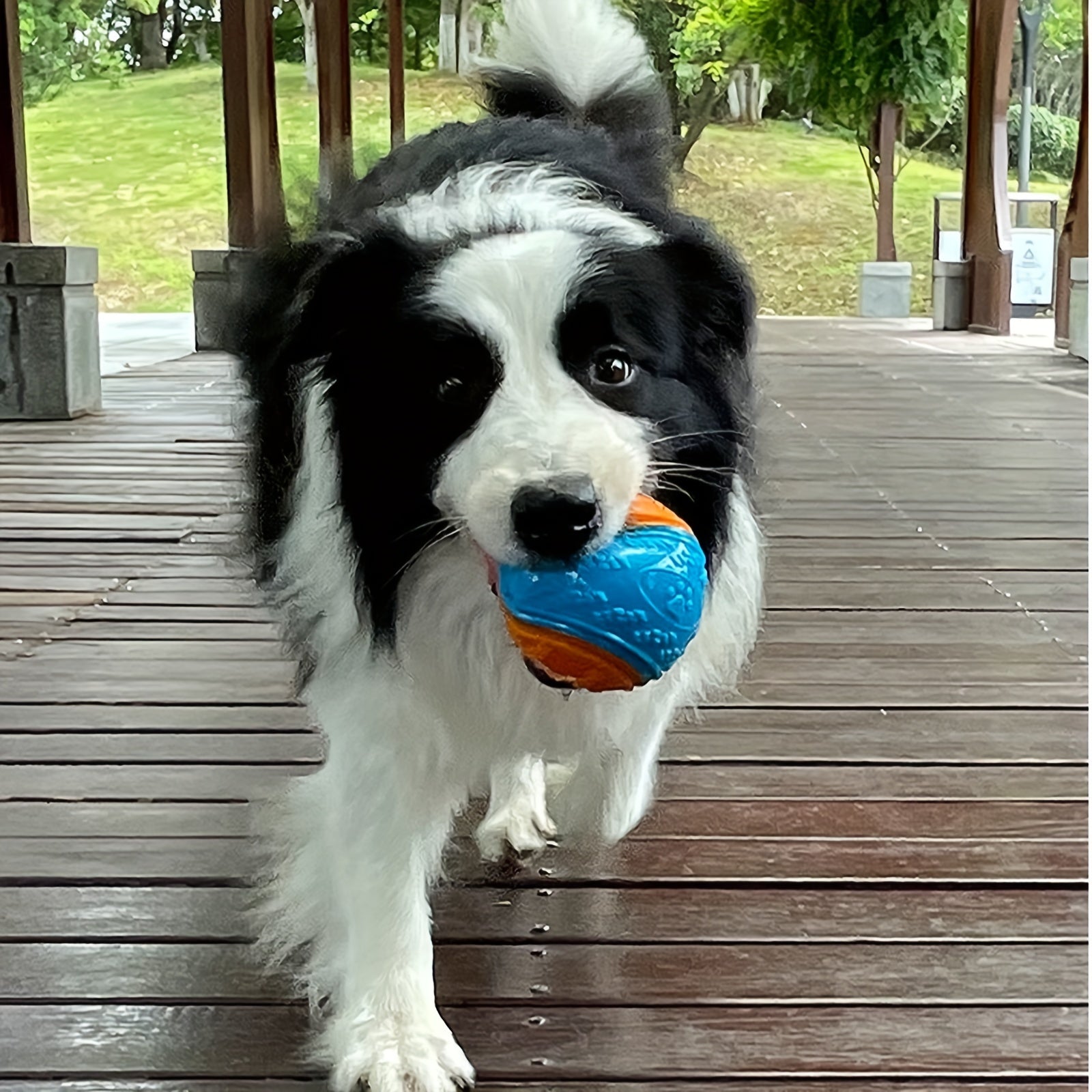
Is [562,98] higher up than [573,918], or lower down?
higher up

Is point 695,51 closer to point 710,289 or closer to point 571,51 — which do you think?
point 571,51

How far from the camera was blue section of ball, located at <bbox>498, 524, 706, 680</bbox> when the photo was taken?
1.39 meters

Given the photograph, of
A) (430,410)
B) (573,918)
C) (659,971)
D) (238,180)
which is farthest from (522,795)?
(238,180)

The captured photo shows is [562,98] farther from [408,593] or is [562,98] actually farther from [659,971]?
[659,971]

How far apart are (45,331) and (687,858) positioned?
478cm

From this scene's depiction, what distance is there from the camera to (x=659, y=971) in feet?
5.78

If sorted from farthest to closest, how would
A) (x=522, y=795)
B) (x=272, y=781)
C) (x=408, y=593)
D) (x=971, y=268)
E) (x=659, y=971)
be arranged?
(x=971, y=268) → (x=272, y=781) → (x=522, y=795) → (x=659, y=971) → (x=408, y=593)

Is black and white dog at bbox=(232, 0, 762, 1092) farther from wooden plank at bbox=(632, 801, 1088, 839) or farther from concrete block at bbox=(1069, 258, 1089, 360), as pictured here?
concrete block at bbox=(1069, 258, 1089, 360)

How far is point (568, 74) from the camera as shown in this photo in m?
Answer: 2.36

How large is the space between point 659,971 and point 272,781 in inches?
32.2

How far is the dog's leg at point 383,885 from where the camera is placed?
5.20ft

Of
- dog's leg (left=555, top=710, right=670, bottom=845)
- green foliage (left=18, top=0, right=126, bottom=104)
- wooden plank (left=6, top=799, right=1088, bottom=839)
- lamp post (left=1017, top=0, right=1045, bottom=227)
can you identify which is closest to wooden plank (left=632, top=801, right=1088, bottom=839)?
wooden plank (left=6, top=799, right=1088, bottom=839)

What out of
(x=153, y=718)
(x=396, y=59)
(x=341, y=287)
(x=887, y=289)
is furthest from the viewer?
(x=887, y=289)

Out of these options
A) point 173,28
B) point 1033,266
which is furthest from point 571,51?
point 173,28
